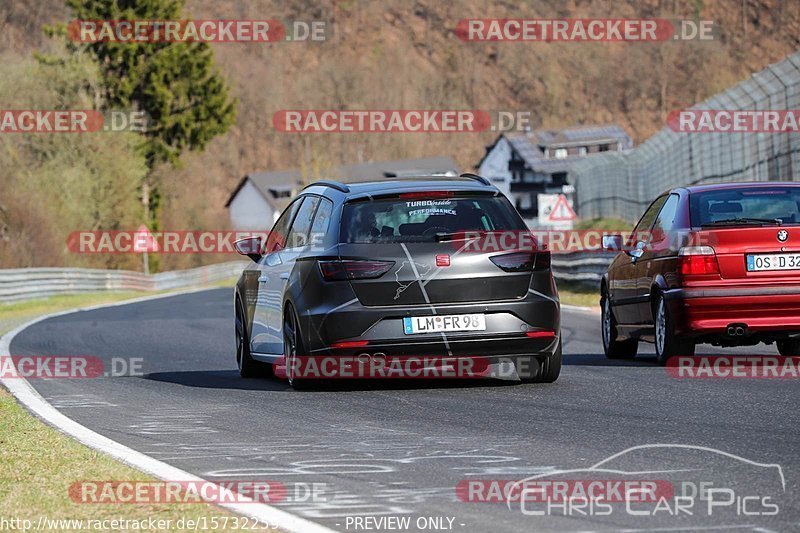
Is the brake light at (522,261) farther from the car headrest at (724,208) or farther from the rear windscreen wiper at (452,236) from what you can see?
the car headrest at (724,208)

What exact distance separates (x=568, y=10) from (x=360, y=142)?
36509 mm

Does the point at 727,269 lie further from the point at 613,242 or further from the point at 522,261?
the point at 522,261

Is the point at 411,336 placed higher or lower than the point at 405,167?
lower

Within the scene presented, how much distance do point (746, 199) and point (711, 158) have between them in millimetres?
18857

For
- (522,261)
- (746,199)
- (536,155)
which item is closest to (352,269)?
(522,261)

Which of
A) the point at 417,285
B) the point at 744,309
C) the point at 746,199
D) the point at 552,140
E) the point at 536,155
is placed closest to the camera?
the point at 417,285

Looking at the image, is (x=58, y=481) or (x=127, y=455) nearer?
(x=58, y=481)

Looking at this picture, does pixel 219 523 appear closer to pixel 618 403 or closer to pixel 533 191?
pixel 618 403

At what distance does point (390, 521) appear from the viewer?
537 centimetres

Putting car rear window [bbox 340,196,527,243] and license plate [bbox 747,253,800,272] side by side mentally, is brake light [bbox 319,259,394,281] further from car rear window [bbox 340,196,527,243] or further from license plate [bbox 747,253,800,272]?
license plate [bbox 747,253,800,272]

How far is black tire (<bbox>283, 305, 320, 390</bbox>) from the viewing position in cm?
1038

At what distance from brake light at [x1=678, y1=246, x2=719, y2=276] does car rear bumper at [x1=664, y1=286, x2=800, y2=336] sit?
138 millimetres

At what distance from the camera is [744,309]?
1146 centimetres

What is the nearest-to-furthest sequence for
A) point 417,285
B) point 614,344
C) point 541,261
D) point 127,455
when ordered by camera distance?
point 127,455, point 417,285, point 541,261, point 614,344
